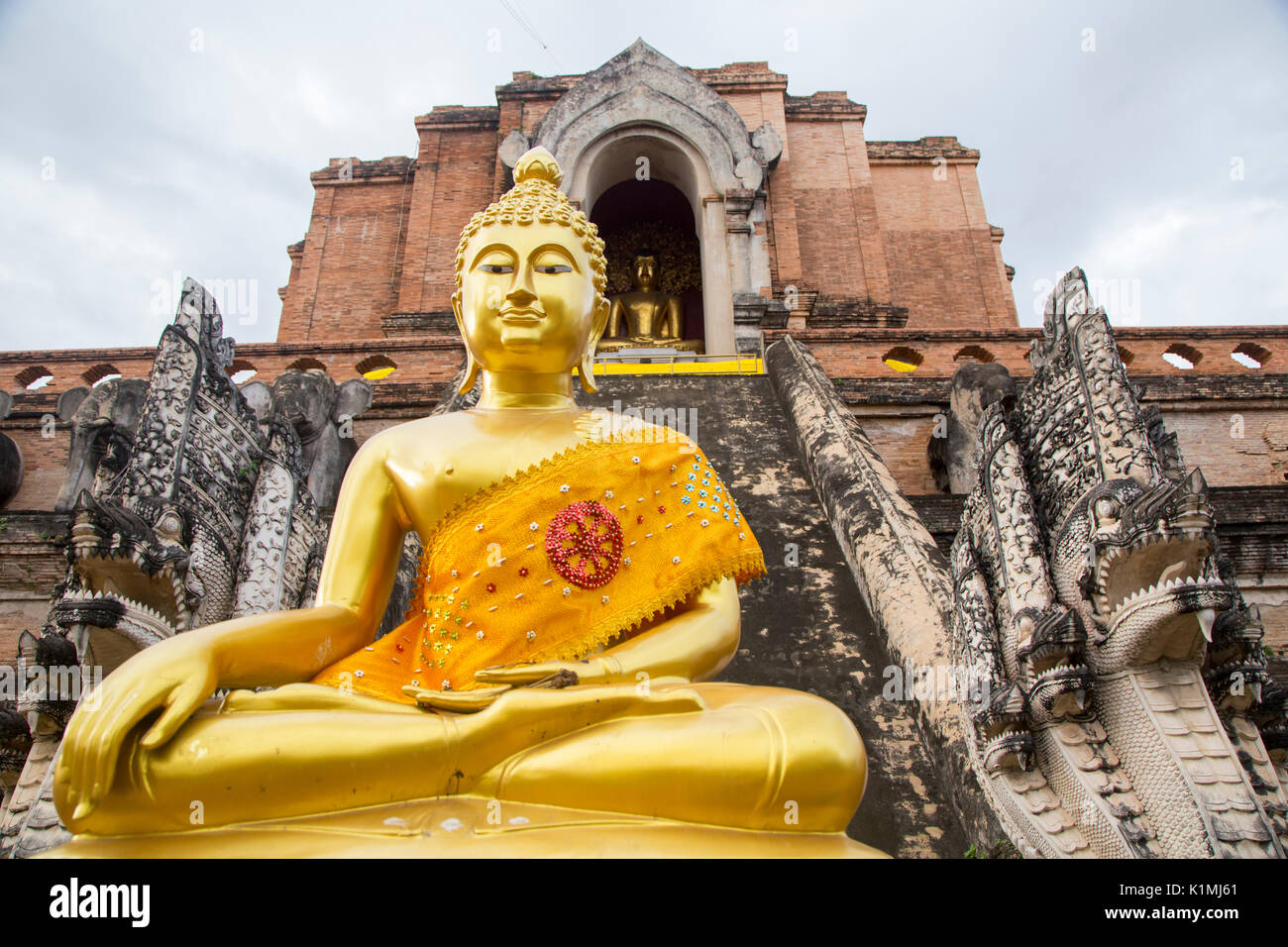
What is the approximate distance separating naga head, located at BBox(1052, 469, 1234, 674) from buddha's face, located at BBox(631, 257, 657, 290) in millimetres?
10960

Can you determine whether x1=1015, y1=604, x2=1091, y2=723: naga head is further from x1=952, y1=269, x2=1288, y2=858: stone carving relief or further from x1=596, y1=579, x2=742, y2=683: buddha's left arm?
x1=596, y1=579, x2=742, y2=683: buddha's left arm

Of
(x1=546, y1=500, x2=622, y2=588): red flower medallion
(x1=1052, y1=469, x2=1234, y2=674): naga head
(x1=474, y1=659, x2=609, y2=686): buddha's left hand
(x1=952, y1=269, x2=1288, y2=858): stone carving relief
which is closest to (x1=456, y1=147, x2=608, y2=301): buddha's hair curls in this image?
(x1=546, y1=500, x2=622, y2=588): red flower medallion

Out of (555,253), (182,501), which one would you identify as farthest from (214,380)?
(555,253)

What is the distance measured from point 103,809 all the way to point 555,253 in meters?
2.03

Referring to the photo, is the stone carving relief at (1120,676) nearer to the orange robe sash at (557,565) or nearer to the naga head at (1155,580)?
the naga head at (1155,580)

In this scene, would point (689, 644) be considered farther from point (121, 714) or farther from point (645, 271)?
point (645, 271)

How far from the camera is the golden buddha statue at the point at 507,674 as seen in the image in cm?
212

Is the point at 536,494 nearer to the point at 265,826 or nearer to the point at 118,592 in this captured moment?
the point at 265,826

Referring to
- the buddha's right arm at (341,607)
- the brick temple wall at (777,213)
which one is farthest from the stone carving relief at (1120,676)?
the brick temple wall at (777,213)

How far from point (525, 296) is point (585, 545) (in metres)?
0.84

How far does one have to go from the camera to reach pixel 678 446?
3.14 metres

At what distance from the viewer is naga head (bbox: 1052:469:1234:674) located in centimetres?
305

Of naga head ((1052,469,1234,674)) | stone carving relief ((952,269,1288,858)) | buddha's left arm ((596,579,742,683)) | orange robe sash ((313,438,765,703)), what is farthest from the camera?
naga head ((1052,469,1234,674))

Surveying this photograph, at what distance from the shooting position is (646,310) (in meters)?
13.6
